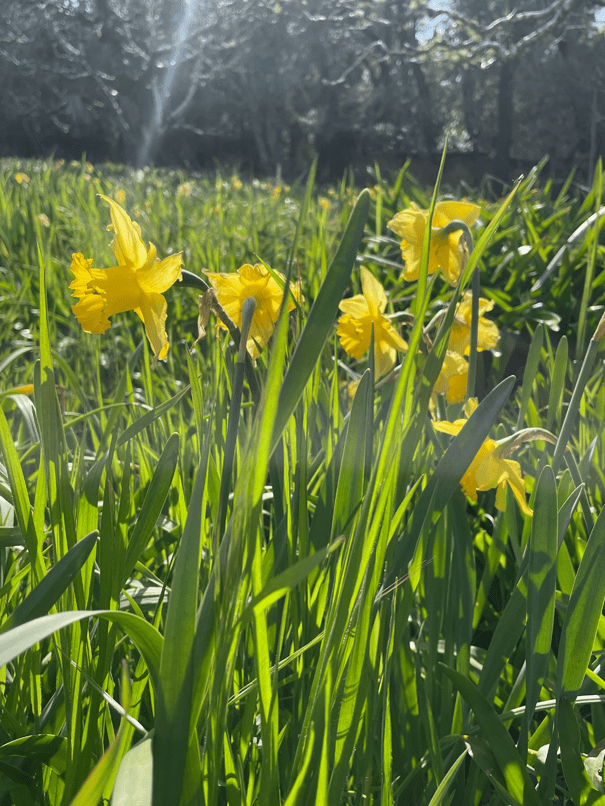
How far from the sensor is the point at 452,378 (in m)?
0.61

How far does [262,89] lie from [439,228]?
21.7 metres

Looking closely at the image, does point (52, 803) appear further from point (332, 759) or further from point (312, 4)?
point (312, 4)

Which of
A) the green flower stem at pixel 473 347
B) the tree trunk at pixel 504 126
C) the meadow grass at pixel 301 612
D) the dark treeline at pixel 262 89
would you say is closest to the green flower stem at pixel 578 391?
the meadow grass at pixel 301 612

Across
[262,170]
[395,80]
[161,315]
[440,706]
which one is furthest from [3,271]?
[395,80]

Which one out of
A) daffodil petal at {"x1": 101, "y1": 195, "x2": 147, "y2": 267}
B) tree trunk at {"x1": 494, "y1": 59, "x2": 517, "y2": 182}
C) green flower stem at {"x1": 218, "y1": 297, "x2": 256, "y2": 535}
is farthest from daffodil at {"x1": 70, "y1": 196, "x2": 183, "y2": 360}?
A: tree trunk at {"x1": 494, "y1": 59, "x2": 517, "y2": 182}

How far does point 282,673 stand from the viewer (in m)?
0.52

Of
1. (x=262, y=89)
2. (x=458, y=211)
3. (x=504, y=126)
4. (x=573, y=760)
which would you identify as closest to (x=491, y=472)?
(x=573, y=760)

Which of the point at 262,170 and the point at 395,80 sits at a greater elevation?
the point at 395,80

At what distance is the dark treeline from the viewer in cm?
1546

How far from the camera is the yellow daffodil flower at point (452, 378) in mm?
567

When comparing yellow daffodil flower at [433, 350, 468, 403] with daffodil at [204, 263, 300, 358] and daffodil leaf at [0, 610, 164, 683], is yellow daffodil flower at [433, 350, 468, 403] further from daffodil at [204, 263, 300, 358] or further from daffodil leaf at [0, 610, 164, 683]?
daffodil leaf at [0, 610, 164, 683]

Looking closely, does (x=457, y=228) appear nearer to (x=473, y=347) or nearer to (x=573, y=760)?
(x=473, y=347)

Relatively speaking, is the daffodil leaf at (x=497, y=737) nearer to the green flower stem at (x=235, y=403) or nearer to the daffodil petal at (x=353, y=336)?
the green flower stem at (x=235, y=403)

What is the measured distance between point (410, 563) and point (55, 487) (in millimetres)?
244
